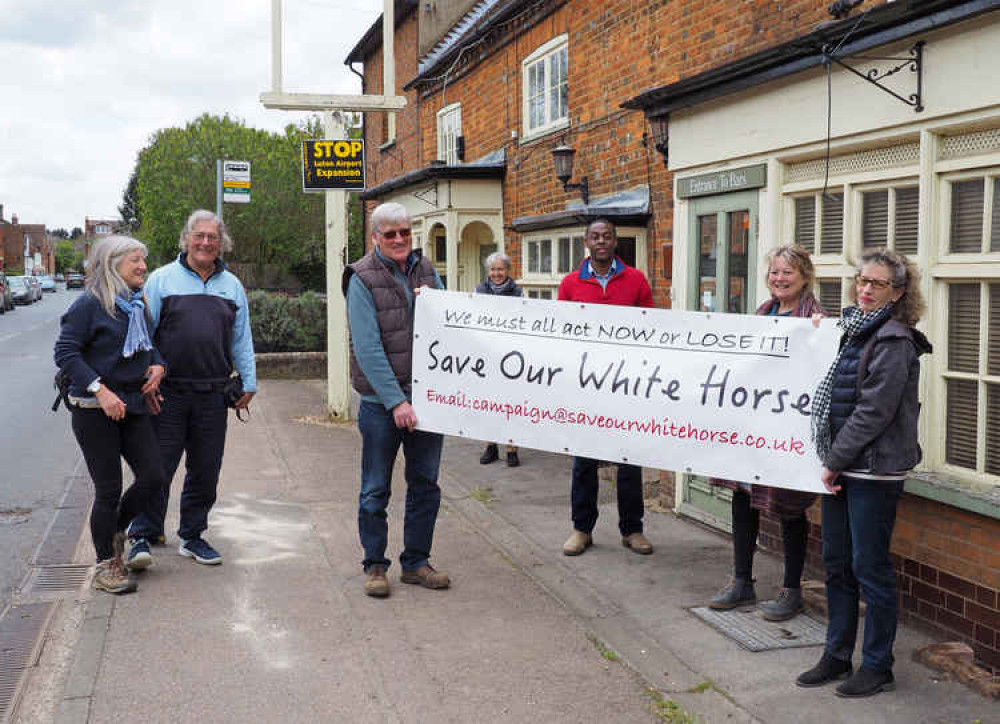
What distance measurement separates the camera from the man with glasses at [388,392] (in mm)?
5227

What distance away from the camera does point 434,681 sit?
425 cm

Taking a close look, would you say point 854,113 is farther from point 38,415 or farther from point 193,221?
point 38,415

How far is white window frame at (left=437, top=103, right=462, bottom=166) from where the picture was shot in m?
15.0

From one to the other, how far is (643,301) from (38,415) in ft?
30.8

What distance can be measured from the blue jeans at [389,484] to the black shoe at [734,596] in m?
1.60

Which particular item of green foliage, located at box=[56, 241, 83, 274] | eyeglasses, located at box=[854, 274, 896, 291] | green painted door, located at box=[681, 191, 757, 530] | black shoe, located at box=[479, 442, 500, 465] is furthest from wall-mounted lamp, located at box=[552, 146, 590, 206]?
green foliage, located at box=[56, 241, 83, 274]

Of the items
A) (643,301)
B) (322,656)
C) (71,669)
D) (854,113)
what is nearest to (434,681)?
(322,656)

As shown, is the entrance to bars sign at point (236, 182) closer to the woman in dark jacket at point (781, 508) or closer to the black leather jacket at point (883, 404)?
the woman in dark jacket at point (781, 508)

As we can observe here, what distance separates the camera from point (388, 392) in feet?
17.1

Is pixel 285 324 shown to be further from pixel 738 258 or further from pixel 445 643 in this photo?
pixel 445 643

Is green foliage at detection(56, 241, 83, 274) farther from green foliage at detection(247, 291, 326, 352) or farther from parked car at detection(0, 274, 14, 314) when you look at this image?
green foliage at detection(247, 291, 326, 352)

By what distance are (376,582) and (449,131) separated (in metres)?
11.4

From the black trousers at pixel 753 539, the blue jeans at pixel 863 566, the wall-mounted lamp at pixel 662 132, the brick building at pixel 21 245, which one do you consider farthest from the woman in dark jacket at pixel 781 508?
the brick building at pixel 21 245

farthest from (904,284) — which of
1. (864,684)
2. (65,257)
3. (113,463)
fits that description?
(65,257)
